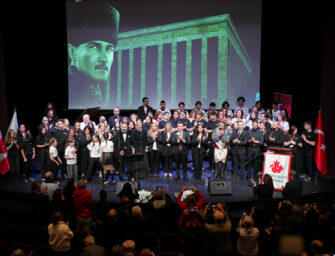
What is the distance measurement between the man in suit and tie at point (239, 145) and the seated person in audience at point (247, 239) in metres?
4.94

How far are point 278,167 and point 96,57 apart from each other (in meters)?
7.63

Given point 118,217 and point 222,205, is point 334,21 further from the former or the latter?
point 118,217

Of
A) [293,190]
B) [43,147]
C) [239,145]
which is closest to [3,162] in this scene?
[43,147]

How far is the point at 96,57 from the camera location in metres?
13.6

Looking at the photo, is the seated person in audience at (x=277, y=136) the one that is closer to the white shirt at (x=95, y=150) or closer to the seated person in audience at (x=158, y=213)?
the white shirt at (x=95, y=150)

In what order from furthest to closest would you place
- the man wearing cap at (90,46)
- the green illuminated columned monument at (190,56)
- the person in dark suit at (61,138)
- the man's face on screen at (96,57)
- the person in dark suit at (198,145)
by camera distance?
the man's face on screen at (96,57) → the man wearing cap at (90,46) → the green illuminated columned monument at (190,56) → the person in dark suit at (61,138) → the person in dark suit at (198,145)

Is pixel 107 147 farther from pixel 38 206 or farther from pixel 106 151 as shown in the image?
pixel 38 206

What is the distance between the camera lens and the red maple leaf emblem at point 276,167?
927cm

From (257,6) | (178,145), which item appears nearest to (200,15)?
(257,6)

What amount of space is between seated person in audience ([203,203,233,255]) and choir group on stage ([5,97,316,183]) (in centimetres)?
474

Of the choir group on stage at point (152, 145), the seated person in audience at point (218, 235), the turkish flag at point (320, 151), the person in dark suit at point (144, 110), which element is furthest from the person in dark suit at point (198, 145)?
the seated person in audience at point (218, 235)

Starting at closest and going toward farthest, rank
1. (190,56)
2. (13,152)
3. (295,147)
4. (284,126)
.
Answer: (295,147) < (13,152) < (284,126) < (190,56)

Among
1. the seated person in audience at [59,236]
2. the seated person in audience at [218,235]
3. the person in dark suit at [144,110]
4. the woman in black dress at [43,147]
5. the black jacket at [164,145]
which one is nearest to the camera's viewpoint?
the seated person in audience at [218,235]

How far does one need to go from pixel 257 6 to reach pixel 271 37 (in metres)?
1.18
